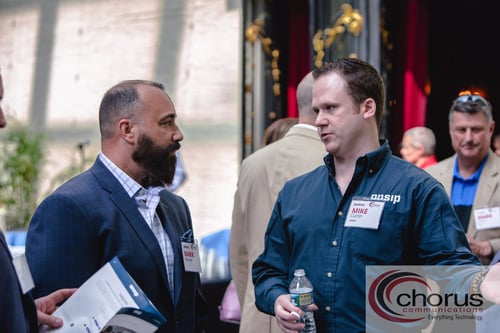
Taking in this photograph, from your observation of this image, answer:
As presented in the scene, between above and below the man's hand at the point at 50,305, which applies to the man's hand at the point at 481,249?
below

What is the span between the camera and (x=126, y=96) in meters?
2.77

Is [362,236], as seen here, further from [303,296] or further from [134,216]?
[134,216]

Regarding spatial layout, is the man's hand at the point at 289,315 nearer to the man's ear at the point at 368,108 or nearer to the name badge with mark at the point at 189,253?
the name badge with mark at the point at 189,253

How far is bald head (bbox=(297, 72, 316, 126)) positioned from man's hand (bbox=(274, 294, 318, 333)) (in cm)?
140

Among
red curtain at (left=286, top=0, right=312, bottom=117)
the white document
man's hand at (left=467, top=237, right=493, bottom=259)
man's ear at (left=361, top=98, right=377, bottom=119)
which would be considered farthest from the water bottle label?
red curtain at (left=286, top=0, right=312, bottom=117)

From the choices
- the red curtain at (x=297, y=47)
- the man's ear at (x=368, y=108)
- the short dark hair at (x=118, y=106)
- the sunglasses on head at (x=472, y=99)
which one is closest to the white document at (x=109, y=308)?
the short dark hair at (x=118, y=106)

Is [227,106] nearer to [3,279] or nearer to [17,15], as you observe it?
[17,15]

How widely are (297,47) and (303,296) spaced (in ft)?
18.8

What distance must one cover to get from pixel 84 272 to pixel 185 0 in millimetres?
6218

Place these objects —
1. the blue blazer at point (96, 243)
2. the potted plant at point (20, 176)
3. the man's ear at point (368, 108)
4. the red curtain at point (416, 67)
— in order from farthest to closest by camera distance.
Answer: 1. the potted plant at point (20, 176)
2. the red curtain at point (416, 67)
3. the man's ear at point (368, 108)
4. the blue blazer at point (96, 243)

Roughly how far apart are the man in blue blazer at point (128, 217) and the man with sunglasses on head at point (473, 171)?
6.48ft

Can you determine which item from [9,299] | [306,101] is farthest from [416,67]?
[9,299]

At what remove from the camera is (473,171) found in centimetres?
436

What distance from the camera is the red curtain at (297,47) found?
7.73 m
